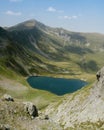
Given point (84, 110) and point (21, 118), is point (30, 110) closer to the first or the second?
point (21, 118)

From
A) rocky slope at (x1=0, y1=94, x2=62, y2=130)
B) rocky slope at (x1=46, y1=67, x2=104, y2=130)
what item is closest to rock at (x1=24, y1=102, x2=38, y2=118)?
→ rocky slope at (x1=0, y1=94, x2=62, y2=130)

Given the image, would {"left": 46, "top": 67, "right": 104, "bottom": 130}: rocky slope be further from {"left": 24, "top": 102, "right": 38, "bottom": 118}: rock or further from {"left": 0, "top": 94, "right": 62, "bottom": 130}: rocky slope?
{"left": 0, "top": 94, "right": 62, "bottom": 130}: rocky slope

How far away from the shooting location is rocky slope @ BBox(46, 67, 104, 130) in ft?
195

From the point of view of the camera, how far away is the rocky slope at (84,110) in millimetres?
59537

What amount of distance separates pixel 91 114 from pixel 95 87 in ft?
38.6

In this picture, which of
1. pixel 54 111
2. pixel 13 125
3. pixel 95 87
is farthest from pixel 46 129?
pixel 54 111

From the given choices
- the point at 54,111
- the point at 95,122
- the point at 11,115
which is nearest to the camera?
the point at 11,115

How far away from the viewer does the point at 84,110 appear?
219ft

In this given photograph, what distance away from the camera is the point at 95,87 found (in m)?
73.6

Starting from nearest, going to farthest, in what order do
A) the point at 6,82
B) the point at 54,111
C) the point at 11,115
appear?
the point at 11,115, the point at 54,111, the point at 6,82

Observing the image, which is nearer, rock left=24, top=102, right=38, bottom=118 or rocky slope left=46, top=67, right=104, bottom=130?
rock left=24, top=102, right=38, bottom=118

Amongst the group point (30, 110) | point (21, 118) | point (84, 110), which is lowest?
point (84, 110)

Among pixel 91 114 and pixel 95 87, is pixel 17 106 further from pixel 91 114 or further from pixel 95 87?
pixel 95 87

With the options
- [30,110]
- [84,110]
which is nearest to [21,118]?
[30,110]
